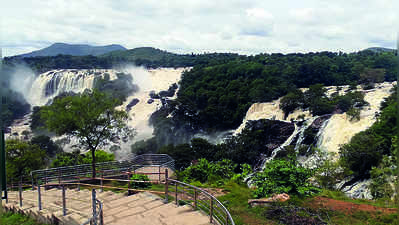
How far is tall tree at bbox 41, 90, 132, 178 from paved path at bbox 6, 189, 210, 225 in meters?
5.58

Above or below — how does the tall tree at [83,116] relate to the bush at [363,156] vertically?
above

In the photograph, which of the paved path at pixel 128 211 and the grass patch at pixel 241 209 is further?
the grass patch at pixel 241 209

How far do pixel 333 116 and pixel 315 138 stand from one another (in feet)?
9.45

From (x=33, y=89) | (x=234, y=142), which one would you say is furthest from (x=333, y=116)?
(x=33, y=89)

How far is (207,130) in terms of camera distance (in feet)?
148

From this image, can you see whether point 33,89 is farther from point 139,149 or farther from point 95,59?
point 139,149

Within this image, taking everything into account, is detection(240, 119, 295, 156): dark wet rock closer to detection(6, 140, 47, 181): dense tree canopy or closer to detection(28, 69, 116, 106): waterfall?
detection(6, 140, 47, 181): dense tree canopy

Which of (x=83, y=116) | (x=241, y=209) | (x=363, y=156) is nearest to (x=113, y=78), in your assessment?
(x=83, y=116)

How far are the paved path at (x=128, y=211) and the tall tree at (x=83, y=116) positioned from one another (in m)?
5.58

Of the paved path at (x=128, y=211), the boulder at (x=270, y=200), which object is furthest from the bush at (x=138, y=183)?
the boulder at (x=270, y=200)

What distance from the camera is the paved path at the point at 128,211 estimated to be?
632cm

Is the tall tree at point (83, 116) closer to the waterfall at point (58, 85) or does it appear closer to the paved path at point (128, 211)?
the paved path at point (128, 211)

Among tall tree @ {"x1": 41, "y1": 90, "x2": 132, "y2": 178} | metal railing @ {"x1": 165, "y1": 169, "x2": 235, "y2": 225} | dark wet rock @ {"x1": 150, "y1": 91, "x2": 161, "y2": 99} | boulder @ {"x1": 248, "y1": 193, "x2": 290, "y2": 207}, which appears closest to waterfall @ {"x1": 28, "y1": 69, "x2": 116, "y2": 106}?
dark wet rock @ {"x1": 150, "y1": 91, "x2": 161, "y2": 99}

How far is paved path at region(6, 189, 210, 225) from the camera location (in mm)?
6316
